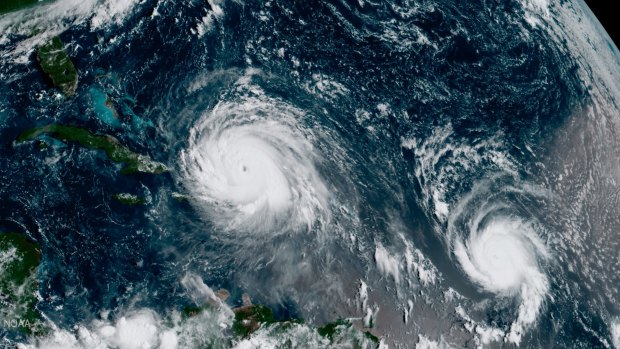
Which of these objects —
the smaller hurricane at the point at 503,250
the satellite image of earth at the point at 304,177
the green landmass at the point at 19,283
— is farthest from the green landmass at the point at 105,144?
the smaller hurricane at the point at 503,250

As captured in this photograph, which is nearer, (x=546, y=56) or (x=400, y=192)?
(x=400, y=192)

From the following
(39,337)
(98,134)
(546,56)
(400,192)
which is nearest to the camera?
(39,337)

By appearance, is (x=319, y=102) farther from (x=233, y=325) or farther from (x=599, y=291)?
(x=599, y=291)

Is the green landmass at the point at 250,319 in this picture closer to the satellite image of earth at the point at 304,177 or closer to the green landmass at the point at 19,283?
the satellite image of earth at the point at 304,177

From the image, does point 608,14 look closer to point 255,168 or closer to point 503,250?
point 503,250

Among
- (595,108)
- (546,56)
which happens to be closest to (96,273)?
(546,56)

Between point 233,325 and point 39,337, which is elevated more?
point 233,325
